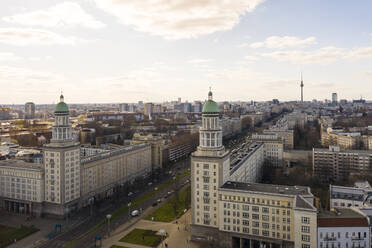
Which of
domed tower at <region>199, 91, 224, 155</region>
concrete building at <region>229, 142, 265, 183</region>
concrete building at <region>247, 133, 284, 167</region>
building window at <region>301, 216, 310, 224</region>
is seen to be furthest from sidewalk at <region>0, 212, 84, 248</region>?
concrete building at <region>247, 133, 284, 167</region>

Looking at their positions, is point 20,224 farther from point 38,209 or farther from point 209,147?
point 209,147

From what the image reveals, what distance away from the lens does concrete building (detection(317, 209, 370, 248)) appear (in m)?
44.9

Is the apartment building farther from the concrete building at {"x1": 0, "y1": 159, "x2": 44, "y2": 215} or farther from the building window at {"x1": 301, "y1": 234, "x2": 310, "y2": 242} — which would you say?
the concrete building at {"x1": 0, "y1": 159, "x2": 44, "y2": 215}

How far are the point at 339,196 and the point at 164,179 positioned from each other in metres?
52.5

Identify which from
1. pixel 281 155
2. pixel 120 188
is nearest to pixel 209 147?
pixel 120 188

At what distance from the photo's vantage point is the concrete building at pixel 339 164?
92.7 metres

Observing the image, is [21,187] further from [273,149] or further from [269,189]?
[273,149]

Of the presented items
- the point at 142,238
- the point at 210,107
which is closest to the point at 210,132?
the point at 210,107

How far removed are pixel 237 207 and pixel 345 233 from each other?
649 inches

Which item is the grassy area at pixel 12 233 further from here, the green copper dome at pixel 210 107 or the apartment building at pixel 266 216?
the green copper dome at pixel 210 107

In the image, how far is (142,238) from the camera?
56.1 m

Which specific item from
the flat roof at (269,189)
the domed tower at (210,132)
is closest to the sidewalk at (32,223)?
the domed tower at (210,132)

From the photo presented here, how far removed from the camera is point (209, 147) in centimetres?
5591

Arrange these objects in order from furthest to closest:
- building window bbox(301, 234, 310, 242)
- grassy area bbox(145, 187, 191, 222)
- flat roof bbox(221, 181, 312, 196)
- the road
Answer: grassy area bbox(145, 187, 191, 222), the road, flat roof bbox(221, 181, 312, 196), building window bbox(301, 234, 310, 242)
